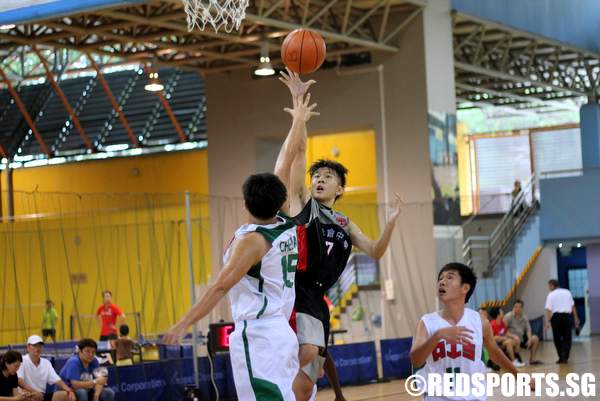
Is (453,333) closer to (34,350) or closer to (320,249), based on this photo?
(320,249)

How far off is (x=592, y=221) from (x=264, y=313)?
77.5 ft

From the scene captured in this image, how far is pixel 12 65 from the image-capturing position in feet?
117

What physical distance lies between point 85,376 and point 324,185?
7.55 m

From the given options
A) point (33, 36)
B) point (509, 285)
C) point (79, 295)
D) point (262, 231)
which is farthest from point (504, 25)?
point (262, 231)

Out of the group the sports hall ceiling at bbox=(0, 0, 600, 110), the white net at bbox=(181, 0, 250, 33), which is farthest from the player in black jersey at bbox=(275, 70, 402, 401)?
the sports hall ceiling at bbox=(0, 0, 600, 110)

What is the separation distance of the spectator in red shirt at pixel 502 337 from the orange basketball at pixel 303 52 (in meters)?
12.1

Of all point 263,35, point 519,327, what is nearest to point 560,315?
point 519,327

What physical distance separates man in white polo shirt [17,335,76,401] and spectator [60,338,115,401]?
18 centimetres

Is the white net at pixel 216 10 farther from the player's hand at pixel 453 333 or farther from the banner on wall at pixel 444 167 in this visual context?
the player's hand at pixel 453 333

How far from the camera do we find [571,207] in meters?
28.1

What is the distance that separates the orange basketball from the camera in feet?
27.1

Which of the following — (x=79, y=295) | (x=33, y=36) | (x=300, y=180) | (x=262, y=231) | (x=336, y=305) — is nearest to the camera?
(x=262, y=231)

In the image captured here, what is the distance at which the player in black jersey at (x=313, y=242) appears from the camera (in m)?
6.99

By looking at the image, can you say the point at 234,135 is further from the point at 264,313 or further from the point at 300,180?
the point at 264,313
